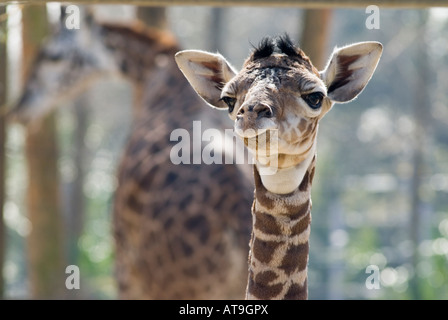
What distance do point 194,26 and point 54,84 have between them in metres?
19.5

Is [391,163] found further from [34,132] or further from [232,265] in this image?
[232,265]

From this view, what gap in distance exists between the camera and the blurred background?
8891mm

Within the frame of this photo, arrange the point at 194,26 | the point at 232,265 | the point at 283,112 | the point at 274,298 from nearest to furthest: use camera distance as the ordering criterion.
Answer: the point at 283,112
the point at 274,298
the point at 232,265
the point at 194,26

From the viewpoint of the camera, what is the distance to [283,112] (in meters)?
3.25

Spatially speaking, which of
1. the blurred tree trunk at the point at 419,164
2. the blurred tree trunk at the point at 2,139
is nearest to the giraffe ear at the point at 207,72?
the blurred tree trunk at the point at 2,139

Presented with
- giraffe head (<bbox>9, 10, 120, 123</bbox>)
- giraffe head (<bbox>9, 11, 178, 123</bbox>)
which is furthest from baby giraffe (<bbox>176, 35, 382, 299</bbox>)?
giraffe head (<bbox>9, 10, 120, 123</bbox>)

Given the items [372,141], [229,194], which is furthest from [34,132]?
[372,141]

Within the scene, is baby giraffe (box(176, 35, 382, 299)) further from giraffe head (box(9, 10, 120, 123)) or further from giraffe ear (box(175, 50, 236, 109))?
giraffe head (box(9, 10, 120, 123))

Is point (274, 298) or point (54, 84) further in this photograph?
point (54, 84)

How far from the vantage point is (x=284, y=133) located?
324 cm

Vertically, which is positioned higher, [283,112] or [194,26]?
[194,26]

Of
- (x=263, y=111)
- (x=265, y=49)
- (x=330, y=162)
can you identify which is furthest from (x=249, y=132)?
(x=330, y=162)

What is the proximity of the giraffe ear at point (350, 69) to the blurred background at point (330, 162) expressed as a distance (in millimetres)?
2656

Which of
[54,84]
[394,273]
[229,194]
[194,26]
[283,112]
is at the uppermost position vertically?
[194,26]
